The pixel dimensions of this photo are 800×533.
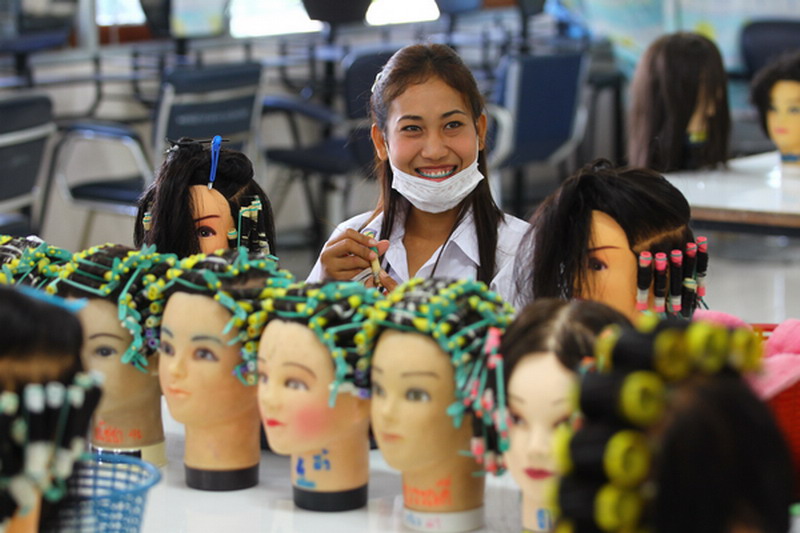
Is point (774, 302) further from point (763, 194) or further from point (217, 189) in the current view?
point (217, 189)

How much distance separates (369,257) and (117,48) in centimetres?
408

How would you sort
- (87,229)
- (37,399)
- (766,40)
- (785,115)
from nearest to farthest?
(37,399) < (785,115) < (87,229) < (766,40)

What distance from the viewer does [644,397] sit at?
98cm

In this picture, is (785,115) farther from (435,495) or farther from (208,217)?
(435,495)

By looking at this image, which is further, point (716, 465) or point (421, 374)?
point (421, 374)

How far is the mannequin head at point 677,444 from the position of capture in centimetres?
93

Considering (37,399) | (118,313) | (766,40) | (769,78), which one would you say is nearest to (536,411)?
(37,399)

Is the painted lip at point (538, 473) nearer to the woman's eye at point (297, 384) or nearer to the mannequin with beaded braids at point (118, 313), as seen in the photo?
the woman's eye at point (297, 384)

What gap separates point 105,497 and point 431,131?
1006mm

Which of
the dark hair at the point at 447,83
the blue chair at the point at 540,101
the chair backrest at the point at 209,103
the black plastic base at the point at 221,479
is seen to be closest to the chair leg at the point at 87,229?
the chair backrest at the point at 209,103

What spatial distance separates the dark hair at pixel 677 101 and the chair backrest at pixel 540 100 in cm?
99

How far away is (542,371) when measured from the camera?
1.27m

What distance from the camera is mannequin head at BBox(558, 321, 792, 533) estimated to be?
93 centimetres

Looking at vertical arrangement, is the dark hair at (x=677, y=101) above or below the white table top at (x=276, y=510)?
above
